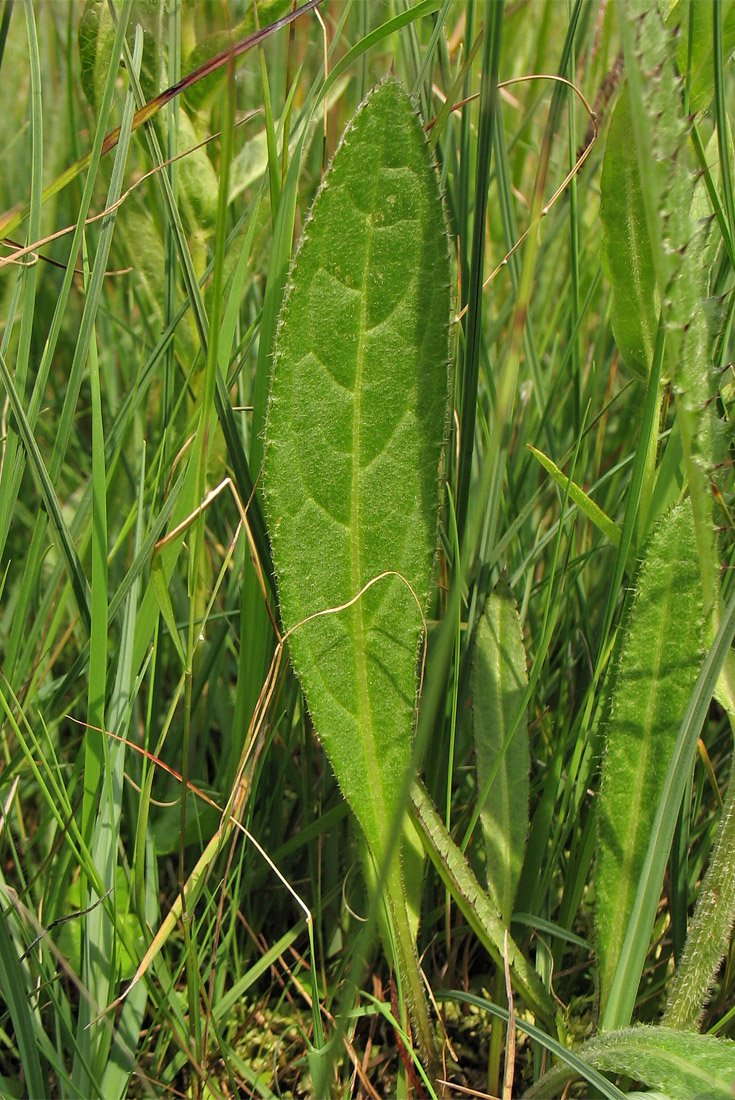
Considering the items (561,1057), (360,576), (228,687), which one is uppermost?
(360,576)

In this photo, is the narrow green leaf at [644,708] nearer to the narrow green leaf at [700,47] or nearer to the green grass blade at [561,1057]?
the green grass blade at [561,1057]

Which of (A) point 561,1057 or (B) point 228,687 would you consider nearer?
(A) point 561,1057

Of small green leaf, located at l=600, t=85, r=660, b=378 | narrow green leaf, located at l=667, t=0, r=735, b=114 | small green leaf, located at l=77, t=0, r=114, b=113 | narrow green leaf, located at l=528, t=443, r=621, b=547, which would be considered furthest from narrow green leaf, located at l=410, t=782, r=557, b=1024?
small green leaf, located at l=77, t=0, r=114, b=113

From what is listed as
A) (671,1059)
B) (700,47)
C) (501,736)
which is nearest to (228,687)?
(501,736)

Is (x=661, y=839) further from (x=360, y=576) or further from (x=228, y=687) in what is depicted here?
(x=228, y=687)

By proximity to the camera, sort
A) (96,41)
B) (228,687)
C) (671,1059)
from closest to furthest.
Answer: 1. (671,1059)
2. (96,41)
3. (228,687)

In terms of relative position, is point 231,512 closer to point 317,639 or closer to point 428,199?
point 317,639

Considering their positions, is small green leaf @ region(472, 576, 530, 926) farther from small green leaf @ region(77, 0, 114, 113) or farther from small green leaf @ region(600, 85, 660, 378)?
small green leaf @ region(77, 0, 114, 113)
